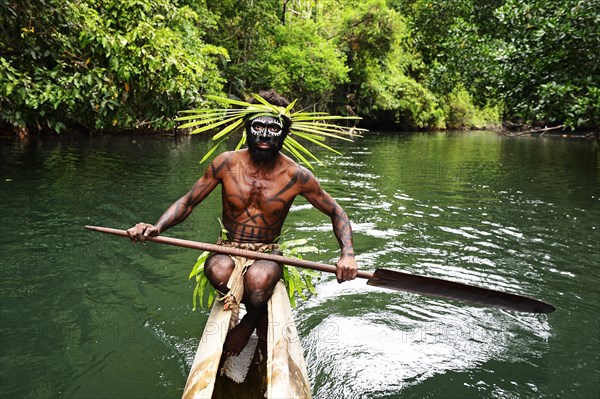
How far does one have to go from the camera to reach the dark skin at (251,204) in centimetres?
317

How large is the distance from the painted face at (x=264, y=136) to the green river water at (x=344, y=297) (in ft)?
5.55

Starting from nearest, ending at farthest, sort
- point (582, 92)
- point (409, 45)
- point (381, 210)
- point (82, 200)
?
1. point (82, 200)
2. point (381, 210)
3. point (582, 92)
4. point (409, 45)

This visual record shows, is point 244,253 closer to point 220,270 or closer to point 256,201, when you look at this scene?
point 220,270

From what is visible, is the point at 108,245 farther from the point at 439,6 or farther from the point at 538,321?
the point at 439,6

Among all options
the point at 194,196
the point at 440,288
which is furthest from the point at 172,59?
the point at 440,288

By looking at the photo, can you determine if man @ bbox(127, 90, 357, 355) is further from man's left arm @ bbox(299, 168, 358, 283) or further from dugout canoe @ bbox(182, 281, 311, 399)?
dugout canoe @ bbox(182, 281, 311, 399)

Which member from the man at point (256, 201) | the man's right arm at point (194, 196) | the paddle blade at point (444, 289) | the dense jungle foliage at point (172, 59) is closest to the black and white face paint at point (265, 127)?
the man at point (256, 201)

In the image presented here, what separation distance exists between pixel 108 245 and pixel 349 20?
26408 millimetres

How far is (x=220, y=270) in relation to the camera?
10.2 ft

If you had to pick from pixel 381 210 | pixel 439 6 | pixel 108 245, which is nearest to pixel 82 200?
pixel 108 245

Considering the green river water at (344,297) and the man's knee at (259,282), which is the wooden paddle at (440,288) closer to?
the man's knee at (259,282)

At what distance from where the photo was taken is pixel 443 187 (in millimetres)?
11234

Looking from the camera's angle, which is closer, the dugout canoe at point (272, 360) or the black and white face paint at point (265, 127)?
the dugout canoe at point (272, 360)

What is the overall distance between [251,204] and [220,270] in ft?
1.67
